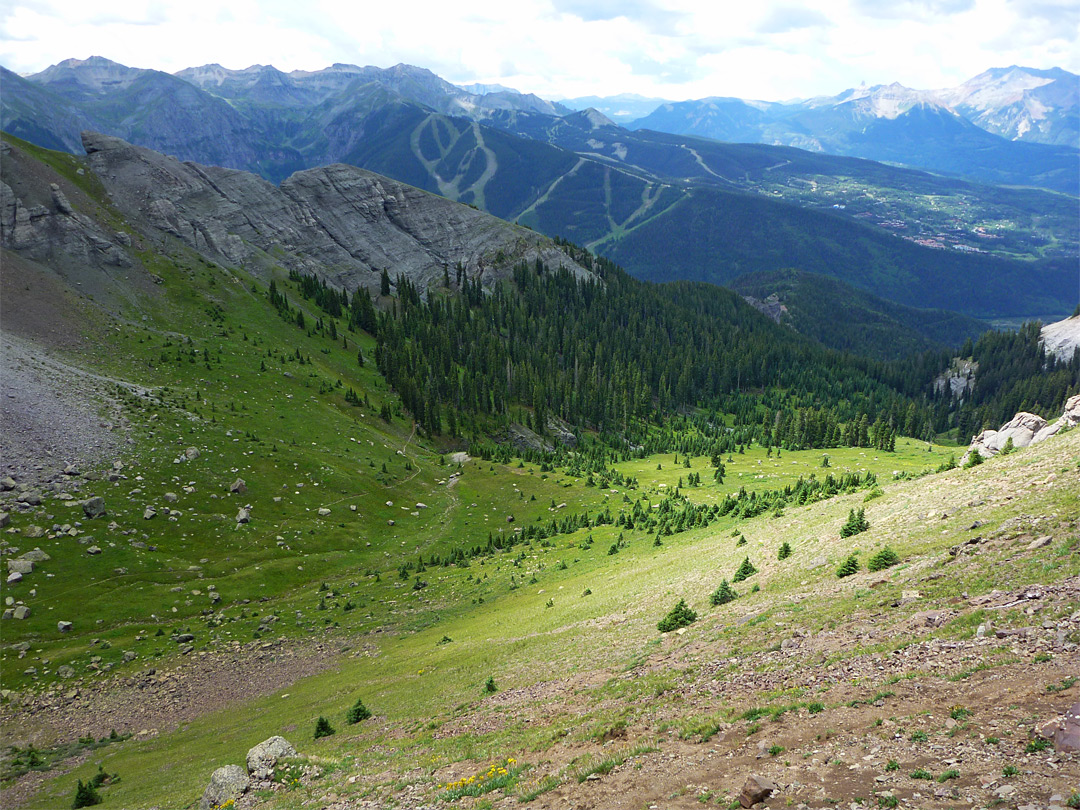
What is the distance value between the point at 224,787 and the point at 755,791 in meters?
21.9

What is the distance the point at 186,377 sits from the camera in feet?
305

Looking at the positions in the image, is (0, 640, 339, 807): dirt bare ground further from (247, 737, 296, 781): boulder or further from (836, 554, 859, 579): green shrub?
(836, 554, 859, 579): green shrub

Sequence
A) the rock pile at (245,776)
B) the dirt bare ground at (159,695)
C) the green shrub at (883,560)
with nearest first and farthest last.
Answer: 1. the rock pile at (245,776)
2. the green shrub at (883,560)
3. the dirt bare ground at (159,695)

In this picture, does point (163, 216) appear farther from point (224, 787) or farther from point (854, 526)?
point (854, 526)

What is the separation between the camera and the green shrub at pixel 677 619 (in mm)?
28953

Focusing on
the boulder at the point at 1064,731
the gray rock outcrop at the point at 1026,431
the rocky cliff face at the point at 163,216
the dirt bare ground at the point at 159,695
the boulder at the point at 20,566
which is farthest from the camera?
the rocky cliff face at the point at 163,216

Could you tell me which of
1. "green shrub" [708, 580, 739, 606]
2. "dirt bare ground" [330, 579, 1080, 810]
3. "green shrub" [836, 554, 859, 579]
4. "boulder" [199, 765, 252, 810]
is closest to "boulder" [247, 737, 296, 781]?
"boulder" [199, 765, 252, 810]

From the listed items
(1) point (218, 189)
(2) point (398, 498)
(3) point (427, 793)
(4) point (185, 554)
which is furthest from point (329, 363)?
(3) point (427, 793)

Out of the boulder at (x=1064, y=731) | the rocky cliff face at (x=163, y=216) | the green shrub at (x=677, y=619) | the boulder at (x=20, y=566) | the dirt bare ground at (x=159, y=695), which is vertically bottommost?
the dirt bare ground at (x=159, y=695)

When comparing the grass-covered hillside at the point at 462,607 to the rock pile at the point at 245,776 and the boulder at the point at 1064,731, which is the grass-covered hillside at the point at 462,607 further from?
the rock pile at the point at 245,776

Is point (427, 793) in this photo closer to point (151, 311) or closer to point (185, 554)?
point (185, 554)

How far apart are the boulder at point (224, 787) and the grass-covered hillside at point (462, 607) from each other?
0.89 m

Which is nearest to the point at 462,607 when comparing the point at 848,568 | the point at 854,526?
the point at 854,526

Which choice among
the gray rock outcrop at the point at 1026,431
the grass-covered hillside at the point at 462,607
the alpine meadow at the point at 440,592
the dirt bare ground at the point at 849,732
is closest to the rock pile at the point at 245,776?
the alpine meadow at the point at 440,592
